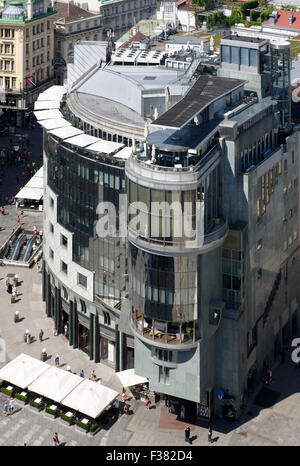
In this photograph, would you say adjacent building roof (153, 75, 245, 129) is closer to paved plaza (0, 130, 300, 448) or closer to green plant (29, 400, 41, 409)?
paved plaza (0, 130, 300, 448)

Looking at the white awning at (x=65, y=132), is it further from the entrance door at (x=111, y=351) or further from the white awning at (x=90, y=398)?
the white awning at (x=90, y=398)

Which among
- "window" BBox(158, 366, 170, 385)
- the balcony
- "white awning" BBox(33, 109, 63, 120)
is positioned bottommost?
"window" BBox(158, 366, 170, 385)

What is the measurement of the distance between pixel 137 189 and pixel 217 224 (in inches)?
420

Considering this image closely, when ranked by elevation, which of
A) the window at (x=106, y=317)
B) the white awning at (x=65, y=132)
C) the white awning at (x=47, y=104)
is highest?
the white awning at (x=47, y=104)

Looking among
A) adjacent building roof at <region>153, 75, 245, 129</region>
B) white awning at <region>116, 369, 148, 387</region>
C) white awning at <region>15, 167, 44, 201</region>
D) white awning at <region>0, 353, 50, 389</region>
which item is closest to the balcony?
white awning at <region>116, 369, 148, 387</region>

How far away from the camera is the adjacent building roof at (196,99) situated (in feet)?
374

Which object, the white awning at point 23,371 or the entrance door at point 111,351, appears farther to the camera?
the entrance door at point 111,351

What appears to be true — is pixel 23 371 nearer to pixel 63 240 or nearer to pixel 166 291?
pixel 63 240

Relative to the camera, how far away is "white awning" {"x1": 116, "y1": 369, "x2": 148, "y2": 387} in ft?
424

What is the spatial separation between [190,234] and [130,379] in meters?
24.8

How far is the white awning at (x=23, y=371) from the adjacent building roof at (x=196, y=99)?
37.0 meters

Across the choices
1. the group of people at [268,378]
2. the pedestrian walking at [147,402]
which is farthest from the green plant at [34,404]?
the group of people at [268,378]

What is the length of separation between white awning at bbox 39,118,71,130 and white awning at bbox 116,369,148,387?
108 feet

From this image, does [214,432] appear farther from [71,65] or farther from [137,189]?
[71,65]
